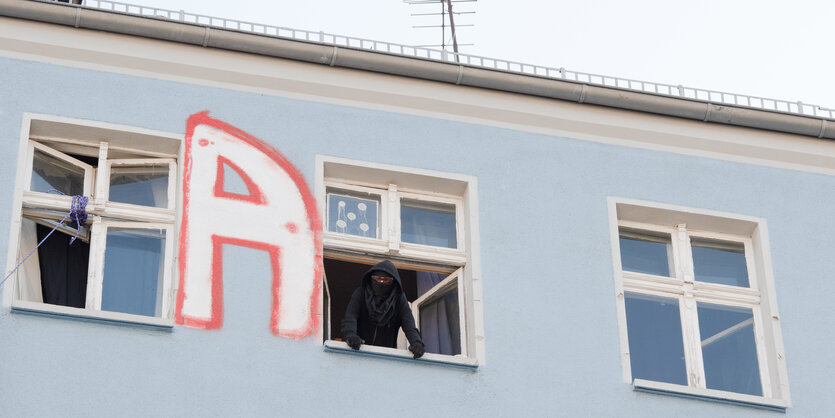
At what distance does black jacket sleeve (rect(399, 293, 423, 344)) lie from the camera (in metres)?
12.2

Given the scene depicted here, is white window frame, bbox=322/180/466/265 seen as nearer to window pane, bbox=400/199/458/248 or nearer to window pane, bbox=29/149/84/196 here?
window pane, bbox=400/199/458/248

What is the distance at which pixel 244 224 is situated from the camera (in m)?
12.5

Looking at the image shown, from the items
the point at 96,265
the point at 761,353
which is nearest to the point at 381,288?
the point at 96,265

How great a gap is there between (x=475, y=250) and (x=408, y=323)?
0.86m

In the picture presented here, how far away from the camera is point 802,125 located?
14062 millimetres

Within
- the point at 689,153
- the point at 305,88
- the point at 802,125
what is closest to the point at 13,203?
the point at 305,88

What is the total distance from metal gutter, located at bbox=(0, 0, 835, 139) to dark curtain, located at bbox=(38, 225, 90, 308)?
5.71ft

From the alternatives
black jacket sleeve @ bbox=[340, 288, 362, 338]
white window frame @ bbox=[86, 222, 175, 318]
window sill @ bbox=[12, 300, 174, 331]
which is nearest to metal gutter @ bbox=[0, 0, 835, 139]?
white window frame @ bbox=[86, 222, 175, 318]

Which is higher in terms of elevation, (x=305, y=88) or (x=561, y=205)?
(x=305, y=88)

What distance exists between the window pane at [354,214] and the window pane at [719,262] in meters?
2.79

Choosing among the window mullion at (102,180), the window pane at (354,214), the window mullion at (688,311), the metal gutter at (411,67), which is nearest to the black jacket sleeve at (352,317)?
the window pane at (354,214)

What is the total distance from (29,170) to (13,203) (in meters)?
0.51

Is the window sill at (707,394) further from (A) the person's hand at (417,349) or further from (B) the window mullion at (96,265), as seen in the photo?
(B) the window mullion at (96,265)

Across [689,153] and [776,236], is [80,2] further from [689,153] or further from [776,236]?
[776,236]
